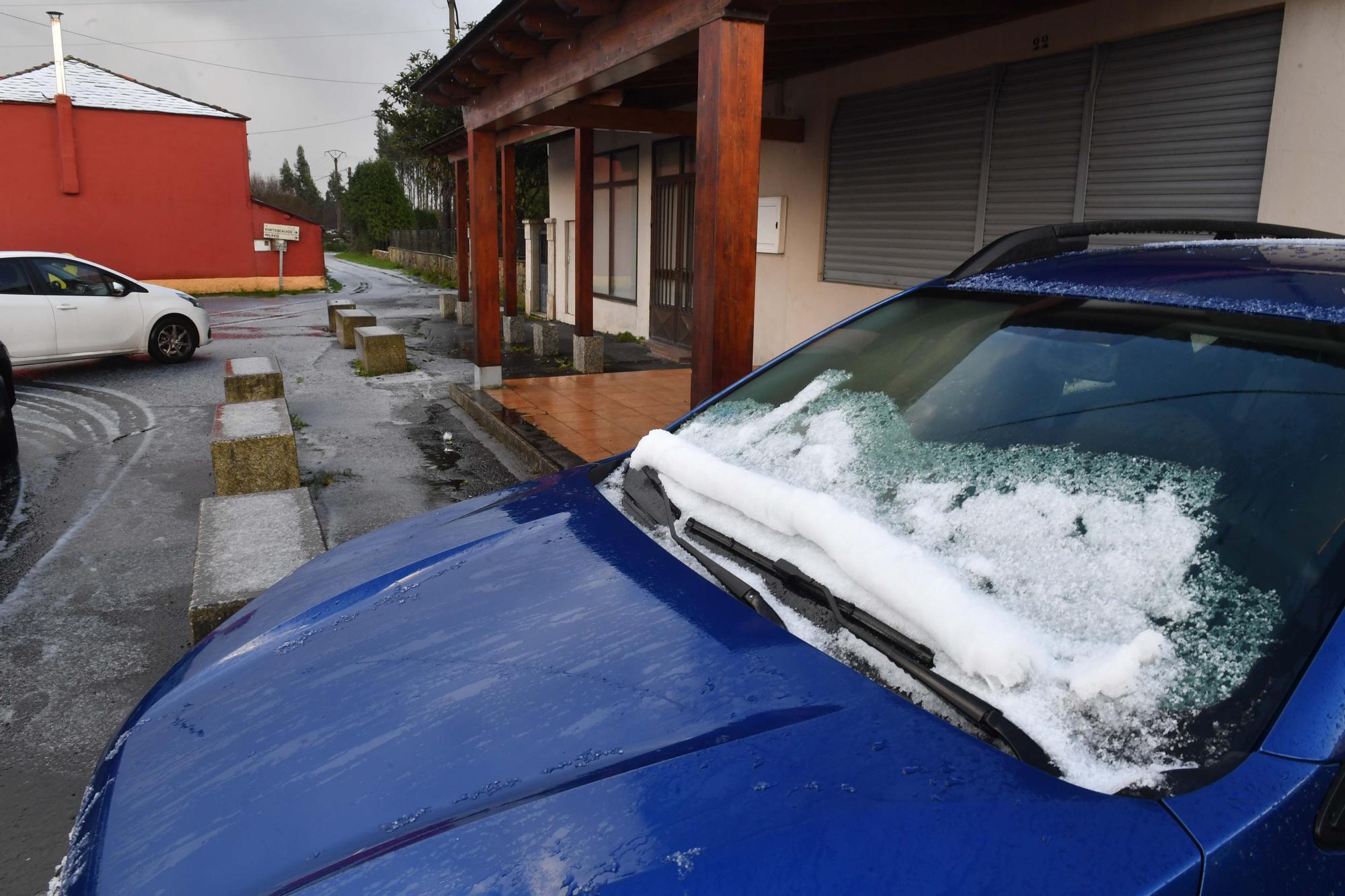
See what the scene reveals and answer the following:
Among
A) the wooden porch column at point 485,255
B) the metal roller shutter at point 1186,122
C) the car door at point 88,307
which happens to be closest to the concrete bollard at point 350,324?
the car door at point 88,307

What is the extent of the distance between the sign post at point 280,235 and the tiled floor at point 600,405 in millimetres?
18658

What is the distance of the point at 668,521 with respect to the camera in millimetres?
2186

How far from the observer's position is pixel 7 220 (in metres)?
23.1

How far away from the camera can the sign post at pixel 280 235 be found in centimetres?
2542

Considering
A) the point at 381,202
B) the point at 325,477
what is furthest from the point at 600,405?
the point at 381,202

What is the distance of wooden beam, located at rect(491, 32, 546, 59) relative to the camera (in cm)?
677

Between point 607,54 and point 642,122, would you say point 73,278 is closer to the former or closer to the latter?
point 642,122

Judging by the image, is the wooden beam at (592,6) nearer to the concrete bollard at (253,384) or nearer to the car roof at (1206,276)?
the car roof at (1206,276)

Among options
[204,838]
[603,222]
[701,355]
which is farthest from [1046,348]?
[603,222]

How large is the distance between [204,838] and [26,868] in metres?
1.91

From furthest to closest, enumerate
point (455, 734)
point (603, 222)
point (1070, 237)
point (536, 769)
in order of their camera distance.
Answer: point (603, 222) → point (1070, 237) → point (455, 734) → point (536, 769)

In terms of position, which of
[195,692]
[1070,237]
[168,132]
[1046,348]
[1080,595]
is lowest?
[195,692]

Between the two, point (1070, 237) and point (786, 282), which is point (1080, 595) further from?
point (786, 282)

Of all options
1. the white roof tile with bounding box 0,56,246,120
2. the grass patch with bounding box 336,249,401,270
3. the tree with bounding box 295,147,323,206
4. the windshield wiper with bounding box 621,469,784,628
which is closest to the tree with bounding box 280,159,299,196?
the tree with bounding box 295,147,323,206
